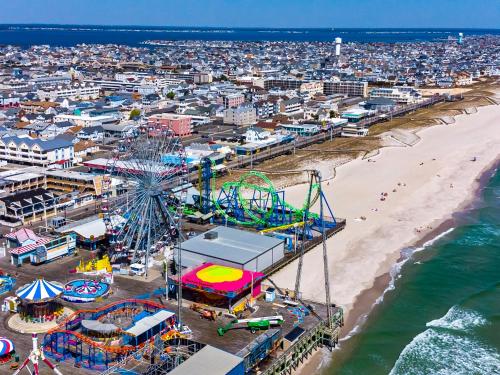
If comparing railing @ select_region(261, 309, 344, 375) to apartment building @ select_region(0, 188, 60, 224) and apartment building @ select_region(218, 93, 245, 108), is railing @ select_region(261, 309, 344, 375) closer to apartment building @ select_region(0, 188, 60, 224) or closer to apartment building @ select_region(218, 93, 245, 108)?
apartment building @ select_region(0, 188, 60, 224)

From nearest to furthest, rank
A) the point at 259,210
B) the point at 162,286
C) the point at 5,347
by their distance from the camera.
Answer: the point at 5,347 → the point at 162,286 → the point at 259,210

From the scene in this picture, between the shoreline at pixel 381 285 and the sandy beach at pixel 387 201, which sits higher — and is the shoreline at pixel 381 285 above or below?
below

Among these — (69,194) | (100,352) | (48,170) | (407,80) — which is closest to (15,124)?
(48,170)

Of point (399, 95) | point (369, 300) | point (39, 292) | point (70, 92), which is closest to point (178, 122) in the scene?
point (70, 92)

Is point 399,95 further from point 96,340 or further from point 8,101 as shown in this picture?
point 96,340

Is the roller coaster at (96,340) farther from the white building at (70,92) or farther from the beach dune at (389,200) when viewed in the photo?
the white building at (70,92)

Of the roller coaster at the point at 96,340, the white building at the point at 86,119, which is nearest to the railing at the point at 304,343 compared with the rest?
the roller coaster at the point at 96,340

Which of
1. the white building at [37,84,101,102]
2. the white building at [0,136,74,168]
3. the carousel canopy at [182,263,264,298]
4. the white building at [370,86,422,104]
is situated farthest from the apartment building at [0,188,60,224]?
the white building at [370,86,422,104]
